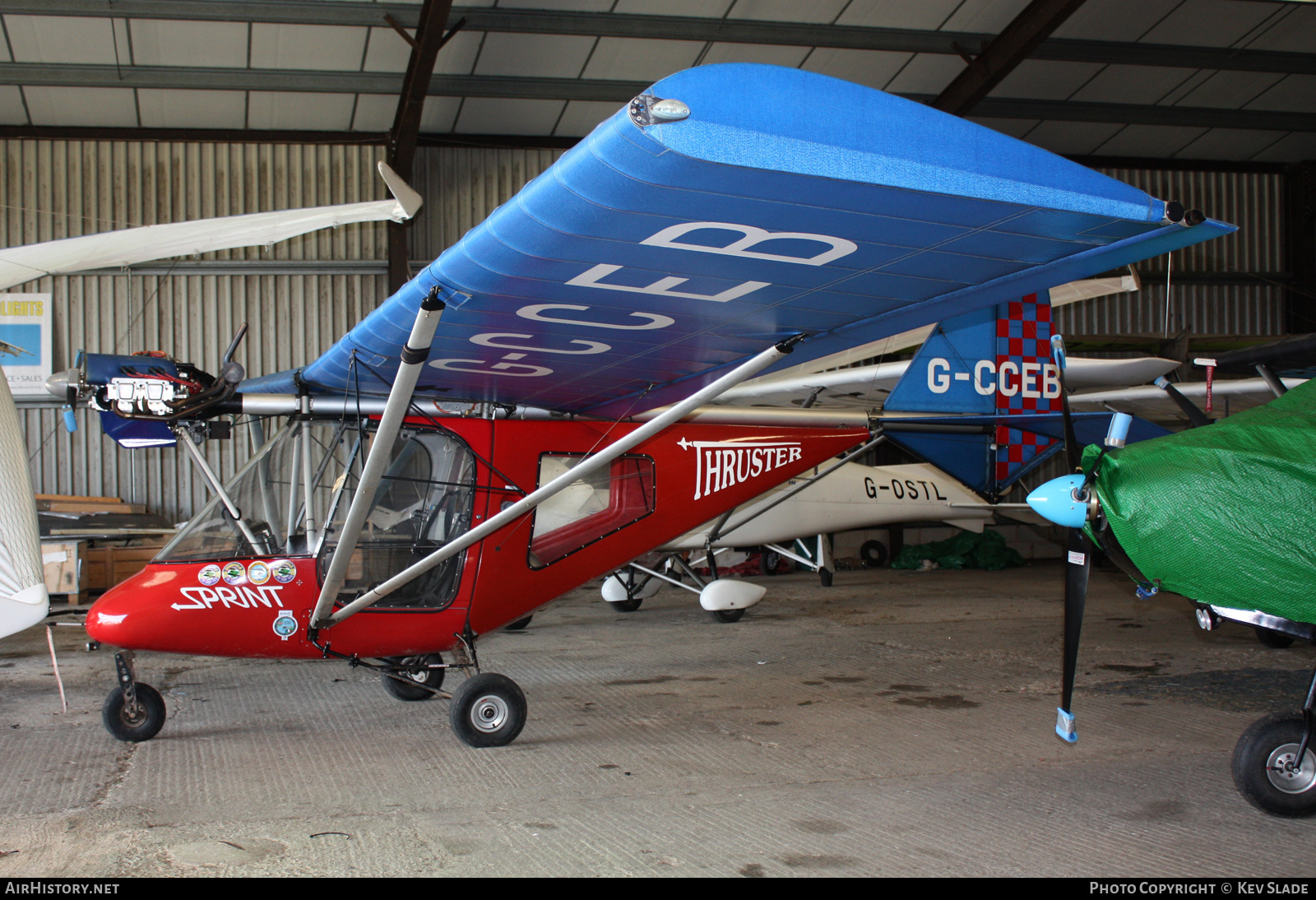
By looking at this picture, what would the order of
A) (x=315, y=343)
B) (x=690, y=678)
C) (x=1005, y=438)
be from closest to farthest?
(x=690, y=678), (x=1005, y=438), (x=315, y=343)

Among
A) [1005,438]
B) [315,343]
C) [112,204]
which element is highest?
[112,204]

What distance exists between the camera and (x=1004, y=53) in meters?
11.8

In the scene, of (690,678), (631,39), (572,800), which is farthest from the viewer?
(631,39)

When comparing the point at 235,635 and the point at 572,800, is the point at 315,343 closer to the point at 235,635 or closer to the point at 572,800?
the point at 235,635

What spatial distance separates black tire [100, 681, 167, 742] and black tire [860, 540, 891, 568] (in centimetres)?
1215

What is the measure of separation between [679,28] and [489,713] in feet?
31.9

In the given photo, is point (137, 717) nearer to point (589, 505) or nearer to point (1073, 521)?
point (589, 505)

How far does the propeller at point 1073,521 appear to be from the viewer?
134 inches

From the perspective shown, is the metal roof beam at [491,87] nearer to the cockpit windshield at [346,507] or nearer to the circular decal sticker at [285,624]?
the cockpit windshield at [346,507]

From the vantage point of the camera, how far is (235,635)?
429 centimetres

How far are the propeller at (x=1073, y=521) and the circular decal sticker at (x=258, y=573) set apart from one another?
11.3ft

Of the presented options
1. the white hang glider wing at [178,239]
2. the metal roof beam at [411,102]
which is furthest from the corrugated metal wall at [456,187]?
the white hang glider wing at [178,239]
